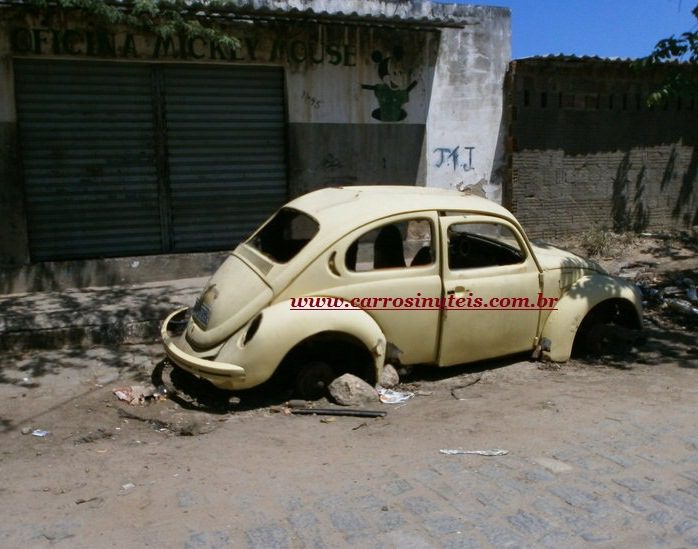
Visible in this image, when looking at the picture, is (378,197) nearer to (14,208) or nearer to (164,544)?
(164,544)

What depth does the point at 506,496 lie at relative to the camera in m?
3.70

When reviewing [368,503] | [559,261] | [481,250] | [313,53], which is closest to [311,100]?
[313,53]

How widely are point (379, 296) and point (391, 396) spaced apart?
77 cm

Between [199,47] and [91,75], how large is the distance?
54.5 inches

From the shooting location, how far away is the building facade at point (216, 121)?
8672mm

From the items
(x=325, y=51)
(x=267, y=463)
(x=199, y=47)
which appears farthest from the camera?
(x=325, y=51)

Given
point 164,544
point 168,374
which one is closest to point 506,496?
point 164,544

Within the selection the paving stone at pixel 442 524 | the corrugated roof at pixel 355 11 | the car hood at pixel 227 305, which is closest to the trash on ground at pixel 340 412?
the car hood at pixel 227 305

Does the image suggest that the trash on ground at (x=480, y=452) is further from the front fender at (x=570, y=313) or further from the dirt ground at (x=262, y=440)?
the front fender at (x=570, y=313)

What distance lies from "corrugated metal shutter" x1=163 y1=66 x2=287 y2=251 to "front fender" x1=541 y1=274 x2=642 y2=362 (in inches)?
197

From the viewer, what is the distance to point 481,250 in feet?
20.1

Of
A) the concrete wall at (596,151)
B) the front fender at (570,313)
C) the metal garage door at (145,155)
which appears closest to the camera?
the front fender at (570,313)

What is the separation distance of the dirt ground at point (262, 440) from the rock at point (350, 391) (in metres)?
0.20

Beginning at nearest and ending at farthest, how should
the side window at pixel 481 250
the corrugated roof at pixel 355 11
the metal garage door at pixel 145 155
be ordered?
the side window at pixel 481 250, the corrugated roof at pixel 355 11, the metal garage door at pixel 145 155
